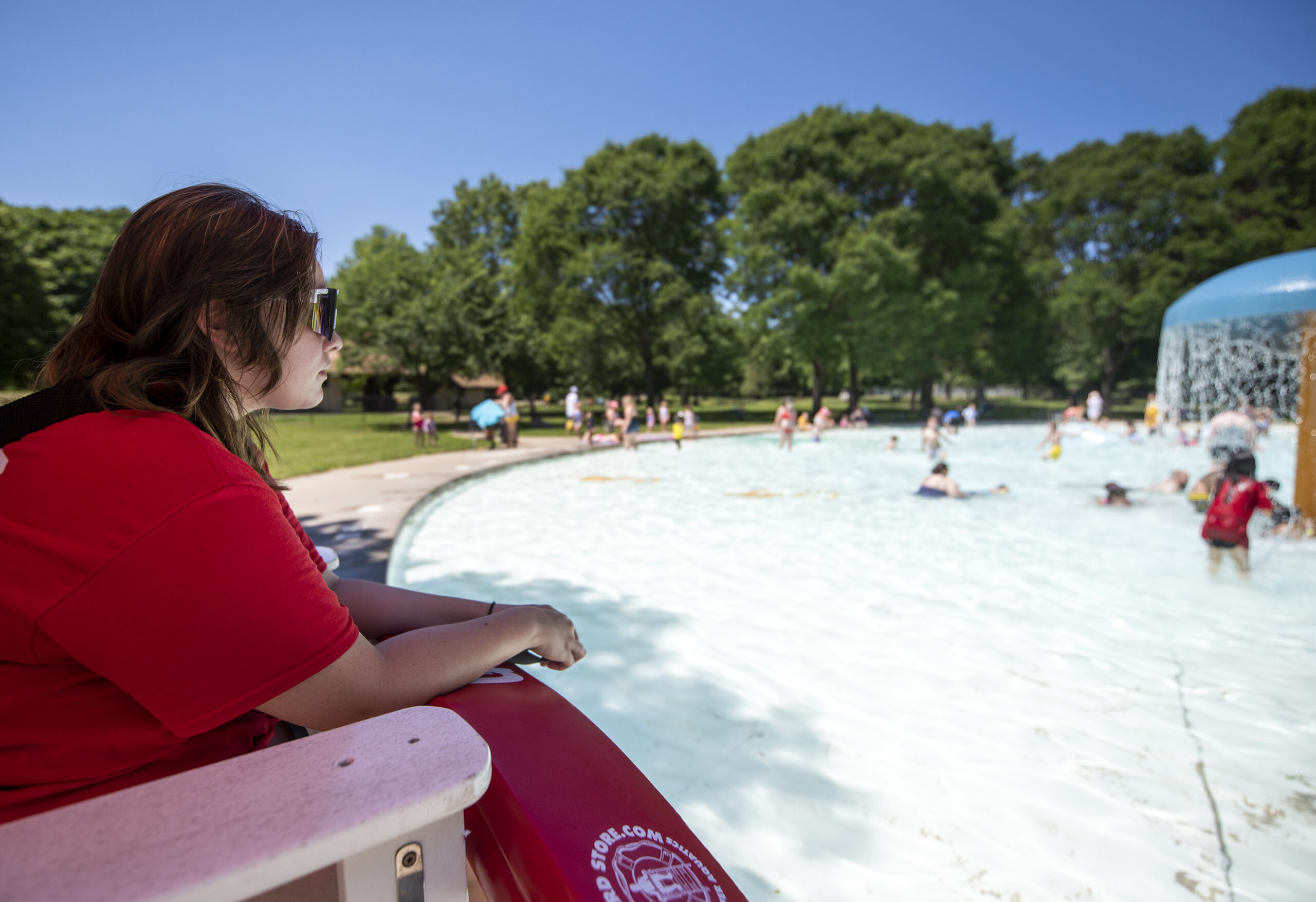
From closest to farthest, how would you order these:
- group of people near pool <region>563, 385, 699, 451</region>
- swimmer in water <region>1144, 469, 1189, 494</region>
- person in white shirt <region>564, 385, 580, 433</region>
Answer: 1. swimmer in water <region>1144, 469, 1189, 494</region>
2. group of people near pool <region>563, 385, 699, 451</region>
3. person in white shirt <region>564, 385, 580, 433</region>

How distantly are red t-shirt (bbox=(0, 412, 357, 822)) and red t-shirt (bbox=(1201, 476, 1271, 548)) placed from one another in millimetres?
8740

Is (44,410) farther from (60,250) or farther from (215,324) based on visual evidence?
(60,250)

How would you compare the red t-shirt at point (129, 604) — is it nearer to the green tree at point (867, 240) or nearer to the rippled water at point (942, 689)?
the rippled water at point (942, 689)

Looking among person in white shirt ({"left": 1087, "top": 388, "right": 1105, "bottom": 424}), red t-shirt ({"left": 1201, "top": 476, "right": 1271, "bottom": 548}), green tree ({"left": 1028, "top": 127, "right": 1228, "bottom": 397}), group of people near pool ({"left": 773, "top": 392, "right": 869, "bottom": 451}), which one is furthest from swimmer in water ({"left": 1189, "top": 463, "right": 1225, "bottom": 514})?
green tree ({"left": 1028, "top": 127, "right": 1228, "bottom": 397})

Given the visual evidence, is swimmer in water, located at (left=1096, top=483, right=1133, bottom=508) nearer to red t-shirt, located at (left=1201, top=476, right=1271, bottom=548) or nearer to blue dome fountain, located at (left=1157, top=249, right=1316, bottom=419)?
blue dome fountain, located at (left=1157, top=249, right=1316, bottom=419)

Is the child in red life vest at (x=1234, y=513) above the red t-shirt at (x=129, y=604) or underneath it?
underneath

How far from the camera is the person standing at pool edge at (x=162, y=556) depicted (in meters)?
0.99

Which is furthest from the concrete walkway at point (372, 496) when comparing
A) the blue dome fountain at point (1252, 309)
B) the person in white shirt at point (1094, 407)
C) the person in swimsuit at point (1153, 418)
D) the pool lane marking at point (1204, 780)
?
the person in white shirt at point (1094, 407)

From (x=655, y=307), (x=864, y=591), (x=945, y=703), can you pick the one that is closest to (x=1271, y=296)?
(x=864, y=591)

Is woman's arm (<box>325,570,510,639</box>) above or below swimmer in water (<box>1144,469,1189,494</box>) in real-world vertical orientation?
above

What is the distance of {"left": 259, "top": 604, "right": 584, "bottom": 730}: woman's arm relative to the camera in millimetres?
1160

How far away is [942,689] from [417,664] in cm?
390

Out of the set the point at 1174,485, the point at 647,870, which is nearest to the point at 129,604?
the point at 647,870

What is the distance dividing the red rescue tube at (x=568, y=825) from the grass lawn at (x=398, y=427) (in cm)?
94
